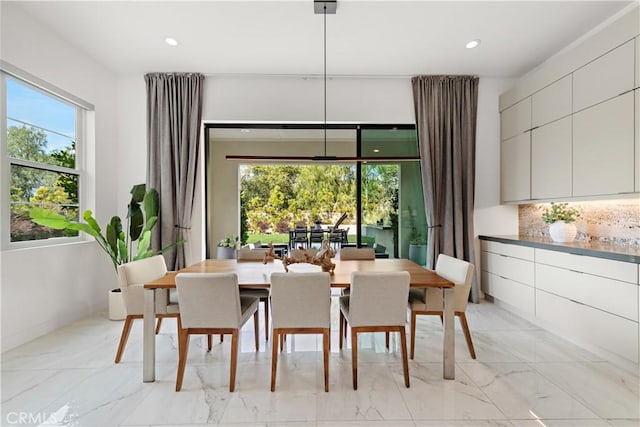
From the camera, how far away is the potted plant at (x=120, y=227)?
298cm

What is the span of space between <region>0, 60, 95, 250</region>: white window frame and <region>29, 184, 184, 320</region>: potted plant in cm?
20

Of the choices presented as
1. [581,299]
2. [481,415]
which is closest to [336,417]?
[481,415]

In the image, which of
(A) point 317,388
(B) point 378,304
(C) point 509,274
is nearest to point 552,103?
(C) point 509,274

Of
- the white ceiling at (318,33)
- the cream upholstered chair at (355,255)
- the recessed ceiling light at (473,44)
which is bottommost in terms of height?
the cream upholstered chair at (355,255)

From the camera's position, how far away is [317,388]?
7.13 ft

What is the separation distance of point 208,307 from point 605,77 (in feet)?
12.3

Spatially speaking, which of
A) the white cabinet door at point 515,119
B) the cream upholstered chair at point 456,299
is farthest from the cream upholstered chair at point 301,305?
the white cabinet door at point 515,119

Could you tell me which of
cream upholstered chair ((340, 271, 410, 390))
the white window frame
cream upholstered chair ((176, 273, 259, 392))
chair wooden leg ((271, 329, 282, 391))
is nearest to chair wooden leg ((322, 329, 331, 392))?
cream upholstered chair ((340, 271, 410, 390))

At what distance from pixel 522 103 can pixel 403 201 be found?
6.12 feet

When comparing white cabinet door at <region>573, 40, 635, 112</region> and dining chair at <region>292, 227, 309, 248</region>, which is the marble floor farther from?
dining chair at <region>292, 227, 309, 248</region>

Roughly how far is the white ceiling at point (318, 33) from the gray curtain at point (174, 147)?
23 centimetres

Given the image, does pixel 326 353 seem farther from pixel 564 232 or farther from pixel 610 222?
pixel 610 222

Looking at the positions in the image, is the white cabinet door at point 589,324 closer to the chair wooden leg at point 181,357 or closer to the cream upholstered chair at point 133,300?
the chair wooden leg at point 181,357

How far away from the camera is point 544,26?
3113mm
